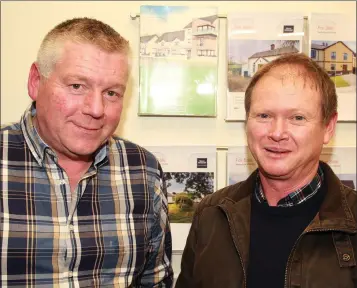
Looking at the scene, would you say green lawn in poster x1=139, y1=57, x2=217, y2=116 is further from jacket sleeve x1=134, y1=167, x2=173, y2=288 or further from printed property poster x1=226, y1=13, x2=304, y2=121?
jacket sleeve x1=134, y1=167, x2=173, y2=288

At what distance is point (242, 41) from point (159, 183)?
0.75 m

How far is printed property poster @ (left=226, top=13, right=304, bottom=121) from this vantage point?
1918 mm

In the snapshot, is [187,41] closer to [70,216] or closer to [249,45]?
[249,45]

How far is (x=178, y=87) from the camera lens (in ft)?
6.27

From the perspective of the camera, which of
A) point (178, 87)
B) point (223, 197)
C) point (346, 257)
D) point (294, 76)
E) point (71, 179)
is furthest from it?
point (178, 87)

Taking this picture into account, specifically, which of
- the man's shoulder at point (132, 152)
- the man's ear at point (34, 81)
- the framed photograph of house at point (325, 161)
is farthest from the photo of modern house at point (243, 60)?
the man's ear at point (34, 81)

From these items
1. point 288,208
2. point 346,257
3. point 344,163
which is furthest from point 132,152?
point 344,163

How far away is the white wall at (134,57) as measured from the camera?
1.89 meters

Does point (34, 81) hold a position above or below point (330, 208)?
above

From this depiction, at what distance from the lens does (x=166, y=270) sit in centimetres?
169

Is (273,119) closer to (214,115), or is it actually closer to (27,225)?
(214,115)

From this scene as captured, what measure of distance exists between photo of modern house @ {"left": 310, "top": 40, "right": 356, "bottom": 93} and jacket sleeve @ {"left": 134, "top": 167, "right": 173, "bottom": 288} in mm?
911

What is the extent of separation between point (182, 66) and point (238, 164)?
1.65 feet

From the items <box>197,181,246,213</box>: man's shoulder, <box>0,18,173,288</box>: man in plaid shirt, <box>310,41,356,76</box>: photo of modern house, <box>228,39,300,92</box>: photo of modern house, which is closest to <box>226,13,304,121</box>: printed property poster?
<box>228,39,300,92</box>: photo of modern house
